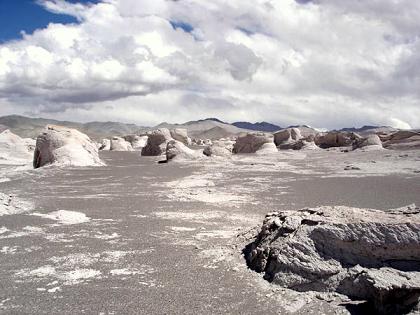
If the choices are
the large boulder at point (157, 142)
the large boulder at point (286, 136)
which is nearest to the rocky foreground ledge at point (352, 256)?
the large boulder at point (157, 142)

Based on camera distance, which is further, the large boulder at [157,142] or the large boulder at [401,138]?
the large boulder at [401,138]

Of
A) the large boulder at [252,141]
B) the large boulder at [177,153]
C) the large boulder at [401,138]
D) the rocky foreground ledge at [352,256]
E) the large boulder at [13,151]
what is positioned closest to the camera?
the rocky foreground ledge at [352,256]

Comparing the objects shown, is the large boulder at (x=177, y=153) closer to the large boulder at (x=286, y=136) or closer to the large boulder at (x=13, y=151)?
the large boulder at (x=13, y=151)

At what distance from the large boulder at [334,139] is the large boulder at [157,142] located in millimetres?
15382

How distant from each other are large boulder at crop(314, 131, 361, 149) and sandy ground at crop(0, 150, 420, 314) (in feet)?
82.1

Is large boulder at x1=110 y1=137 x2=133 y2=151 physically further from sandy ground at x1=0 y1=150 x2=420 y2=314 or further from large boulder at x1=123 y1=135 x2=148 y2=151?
sandy ground at x1=0 y1=150 x2=420 y2=314

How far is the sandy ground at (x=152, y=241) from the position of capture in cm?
497

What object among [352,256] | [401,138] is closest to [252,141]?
[401,138]

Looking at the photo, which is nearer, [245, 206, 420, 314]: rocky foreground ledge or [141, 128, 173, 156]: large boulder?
[245, 206, 420, 314]: rocky foreground ledge

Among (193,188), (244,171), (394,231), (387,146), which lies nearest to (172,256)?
(394,231)

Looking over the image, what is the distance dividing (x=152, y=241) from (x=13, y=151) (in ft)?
85.2

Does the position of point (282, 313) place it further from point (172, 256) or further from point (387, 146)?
point (387, 146)

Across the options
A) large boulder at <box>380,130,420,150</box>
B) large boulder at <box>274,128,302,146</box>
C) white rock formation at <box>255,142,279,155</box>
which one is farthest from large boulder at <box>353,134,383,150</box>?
large boulder at <box>274,128,302,146</box>

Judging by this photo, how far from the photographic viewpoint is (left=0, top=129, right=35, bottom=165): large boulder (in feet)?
90.1
